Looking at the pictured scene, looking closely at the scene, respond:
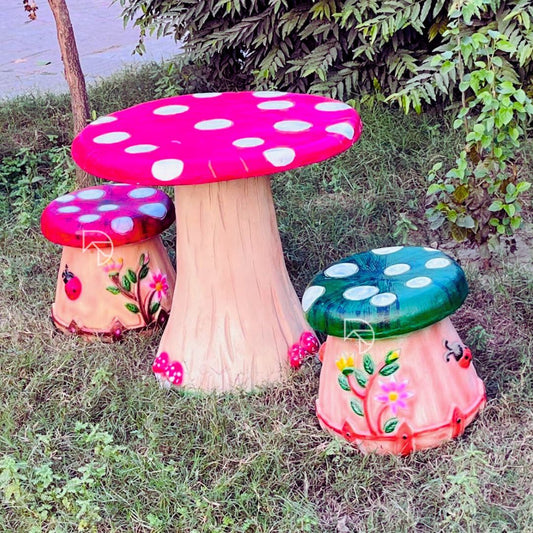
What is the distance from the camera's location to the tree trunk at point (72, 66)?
394 centimetres

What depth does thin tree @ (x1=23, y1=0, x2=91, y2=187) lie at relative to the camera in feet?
12.9

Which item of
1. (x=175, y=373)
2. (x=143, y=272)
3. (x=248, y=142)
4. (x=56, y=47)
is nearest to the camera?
(x=248, y=142)

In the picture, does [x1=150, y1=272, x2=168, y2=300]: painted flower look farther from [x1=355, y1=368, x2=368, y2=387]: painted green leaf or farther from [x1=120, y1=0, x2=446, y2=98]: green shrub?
[x1=120, y1=0, x2=446, y2=98]: green shrub

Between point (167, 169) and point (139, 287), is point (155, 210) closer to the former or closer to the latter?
point (139, 287)

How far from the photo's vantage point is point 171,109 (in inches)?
108

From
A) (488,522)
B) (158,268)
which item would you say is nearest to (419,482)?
(488,522)

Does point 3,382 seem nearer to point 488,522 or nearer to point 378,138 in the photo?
point 488,522

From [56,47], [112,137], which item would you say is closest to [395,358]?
[112,137]

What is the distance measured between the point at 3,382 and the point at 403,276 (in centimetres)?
134

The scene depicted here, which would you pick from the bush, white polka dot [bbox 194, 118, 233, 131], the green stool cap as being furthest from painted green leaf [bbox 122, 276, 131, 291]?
the bush

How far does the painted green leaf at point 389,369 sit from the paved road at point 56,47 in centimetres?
422

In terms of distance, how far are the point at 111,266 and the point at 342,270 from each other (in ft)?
3.04

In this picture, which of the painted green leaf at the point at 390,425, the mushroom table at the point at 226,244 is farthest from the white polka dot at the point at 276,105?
the painted green leaf at the point at 390,425

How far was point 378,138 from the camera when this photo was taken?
416 cm
